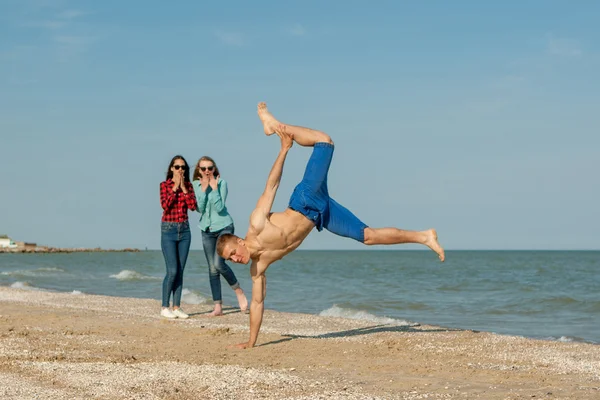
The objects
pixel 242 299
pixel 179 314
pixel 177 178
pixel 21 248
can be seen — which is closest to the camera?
pixel 177 178

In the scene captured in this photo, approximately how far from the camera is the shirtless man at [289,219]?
765cm

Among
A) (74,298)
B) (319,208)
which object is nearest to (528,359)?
(319,208)

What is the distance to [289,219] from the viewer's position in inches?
309

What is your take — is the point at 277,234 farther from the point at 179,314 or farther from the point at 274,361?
the point at 179,314

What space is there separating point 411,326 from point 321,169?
4.22 metres

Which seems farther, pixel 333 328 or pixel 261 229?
pixel 333 328

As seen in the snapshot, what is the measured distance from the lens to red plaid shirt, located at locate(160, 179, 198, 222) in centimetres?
1071

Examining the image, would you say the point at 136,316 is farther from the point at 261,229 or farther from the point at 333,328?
the point at 261,229

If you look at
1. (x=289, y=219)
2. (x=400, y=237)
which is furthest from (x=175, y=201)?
(x=400, y=237)

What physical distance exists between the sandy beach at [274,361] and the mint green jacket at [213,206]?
151 centimetres

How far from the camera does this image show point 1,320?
10391 millimetres

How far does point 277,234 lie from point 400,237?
1.57 m

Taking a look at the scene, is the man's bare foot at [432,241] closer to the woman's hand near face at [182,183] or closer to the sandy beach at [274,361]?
the sandy beach at [274,361]

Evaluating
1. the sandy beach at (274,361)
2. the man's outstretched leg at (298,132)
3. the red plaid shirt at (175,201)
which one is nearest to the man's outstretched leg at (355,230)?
the man's outstretched leg at (298,132)
